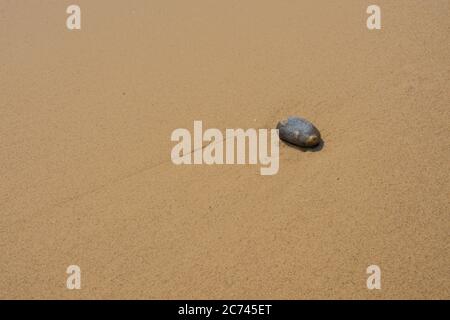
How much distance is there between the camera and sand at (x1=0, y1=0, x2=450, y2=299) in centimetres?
210

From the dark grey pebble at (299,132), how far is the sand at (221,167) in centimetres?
6

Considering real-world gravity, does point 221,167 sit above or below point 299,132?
below

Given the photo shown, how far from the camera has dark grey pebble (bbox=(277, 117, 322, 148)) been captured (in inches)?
100

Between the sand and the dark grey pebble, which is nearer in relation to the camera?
the sand

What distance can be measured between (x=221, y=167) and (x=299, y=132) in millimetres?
497

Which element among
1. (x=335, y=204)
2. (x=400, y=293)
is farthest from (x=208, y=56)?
(x=400, y=293)

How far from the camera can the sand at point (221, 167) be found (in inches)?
82.6

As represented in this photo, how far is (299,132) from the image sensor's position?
2561mm

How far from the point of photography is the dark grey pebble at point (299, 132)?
255 cm

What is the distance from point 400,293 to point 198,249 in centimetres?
96

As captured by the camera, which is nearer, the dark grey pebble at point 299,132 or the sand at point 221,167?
the sand at point 221,167

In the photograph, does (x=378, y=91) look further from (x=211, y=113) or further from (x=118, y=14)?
(x=118, y=14)

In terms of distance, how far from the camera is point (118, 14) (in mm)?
3725

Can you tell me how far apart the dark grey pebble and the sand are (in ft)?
0.20
